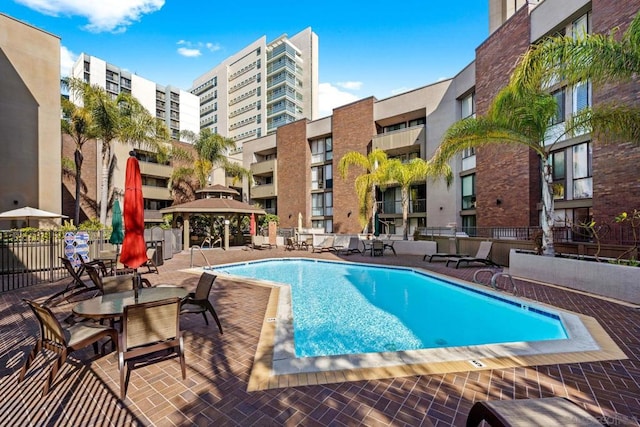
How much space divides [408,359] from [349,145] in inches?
909

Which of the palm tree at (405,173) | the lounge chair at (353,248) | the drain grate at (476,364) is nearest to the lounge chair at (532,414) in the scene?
the drain grate at (476,364)

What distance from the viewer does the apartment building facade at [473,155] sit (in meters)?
11.5

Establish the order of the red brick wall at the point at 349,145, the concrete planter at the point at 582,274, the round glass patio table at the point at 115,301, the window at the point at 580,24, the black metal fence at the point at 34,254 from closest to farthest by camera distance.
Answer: the round glass patio table at the point at 115,301, the concrete planter at the point at 582,274, the black metal fence at the point at 34,254, the window at the point at 580,24, the red brick wall at the point at 349,145

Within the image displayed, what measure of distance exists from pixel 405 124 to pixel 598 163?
48.4ft

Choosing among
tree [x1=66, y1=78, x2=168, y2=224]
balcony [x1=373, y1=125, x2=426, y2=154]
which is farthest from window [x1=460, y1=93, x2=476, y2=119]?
tree [x1=66, y1=78, x2=168, y2=224]

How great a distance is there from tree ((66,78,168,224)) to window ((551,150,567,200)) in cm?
2523

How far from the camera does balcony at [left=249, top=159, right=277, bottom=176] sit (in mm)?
31188

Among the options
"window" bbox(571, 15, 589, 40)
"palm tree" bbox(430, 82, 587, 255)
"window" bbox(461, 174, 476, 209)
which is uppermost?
"window" bbox(571, 15, 589, 40)

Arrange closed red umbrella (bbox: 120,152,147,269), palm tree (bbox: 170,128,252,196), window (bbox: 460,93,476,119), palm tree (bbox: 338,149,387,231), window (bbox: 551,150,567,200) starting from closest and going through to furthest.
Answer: closed red umbrella (bbox: 120,152,147,269) → window (bbox: 551,150,567,200) → palm tree (bbox: 338,149,387,231) → window (bbox: 460,93,476,119) → palm tree (bbox: 170,128,252,196)

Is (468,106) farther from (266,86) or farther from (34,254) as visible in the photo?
(266,86)

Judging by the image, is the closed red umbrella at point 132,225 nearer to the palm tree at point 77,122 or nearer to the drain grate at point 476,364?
the drain grate at point 476,364

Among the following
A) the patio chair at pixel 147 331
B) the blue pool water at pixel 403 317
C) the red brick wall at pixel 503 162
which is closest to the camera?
the patio chair at pixel 147 331

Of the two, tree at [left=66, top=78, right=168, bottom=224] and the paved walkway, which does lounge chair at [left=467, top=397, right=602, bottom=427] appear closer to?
the paved walkway

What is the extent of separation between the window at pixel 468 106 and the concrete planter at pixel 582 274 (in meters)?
13.0
